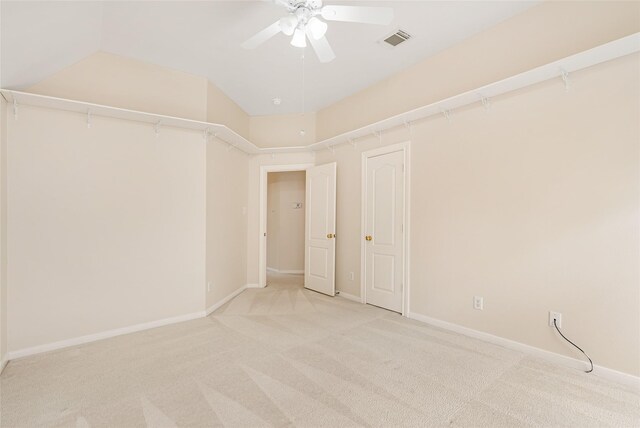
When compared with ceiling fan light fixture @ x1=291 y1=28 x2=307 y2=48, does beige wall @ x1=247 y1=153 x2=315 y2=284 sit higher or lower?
lower

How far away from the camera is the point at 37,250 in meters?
2.59

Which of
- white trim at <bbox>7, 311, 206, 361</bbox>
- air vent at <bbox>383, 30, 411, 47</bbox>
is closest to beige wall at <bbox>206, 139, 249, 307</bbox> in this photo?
white trim at <bbox>7, 311, 206, 361</bbox>

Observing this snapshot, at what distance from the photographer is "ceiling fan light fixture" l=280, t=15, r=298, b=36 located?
2115mm

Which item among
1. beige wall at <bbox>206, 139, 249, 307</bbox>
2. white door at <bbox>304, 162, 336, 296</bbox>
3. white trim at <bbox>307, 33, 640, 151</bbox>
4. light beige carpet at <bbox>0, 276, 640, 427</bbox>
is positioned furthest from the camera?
white door at <bbox>304, 162, 336, 296</bbox>

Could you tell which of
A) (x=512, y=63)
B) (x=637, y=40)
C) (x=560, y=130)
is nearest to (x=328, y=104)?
(x=512, y=63)

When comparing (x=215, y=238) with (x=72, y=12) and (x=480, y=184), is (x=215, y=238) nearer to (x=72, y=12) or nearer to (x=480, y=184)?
(x=72, y=12)

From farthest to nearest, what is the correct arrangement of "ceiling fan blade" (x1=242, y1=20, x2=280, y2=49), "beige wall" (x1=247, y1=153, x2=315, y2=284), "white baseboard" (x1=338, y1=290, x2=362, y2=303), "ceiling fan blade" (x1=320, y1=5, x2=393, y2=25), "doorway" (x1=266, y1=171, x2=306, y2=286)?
"doorway" (x1=266, y1=171, x2=306, y2=286)
"beige wall" (x1=247, y1=153, x2=315, y2=284)
"white baseboard" (x1=338, y1=290, x2=362, y2=303)
"ceiling fan blade" (x1=242, y1=20, x2=280, y2=49)
"ceiling fan blade" (x1=320, y1=5, x2=393, y2=25)

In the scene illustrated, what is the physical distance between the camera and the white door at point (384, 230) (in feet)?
11.9

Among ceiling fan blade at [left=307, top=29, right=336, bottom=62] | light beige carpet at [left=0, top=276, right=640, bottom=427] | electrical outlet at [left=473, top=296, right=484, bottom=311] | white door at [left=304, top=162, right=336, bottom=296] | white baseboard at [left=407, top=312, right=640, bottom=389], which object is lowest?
light beige carpet at [left=0, top=276, right=640, bottom=427]

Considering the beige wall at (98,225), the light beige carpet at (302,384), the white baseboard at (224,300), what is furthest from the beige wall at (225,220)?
the light beige carpet at (302,384)

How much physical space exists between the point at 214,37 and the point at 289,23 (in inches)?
46.8

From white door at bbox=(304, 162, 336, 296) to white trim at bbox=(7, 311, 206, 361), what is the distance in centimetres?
186

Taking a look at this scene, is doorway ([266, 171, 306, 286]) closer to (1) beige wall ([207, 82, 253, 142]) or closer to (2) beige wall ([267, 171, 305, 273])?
(2) beige wall ([267, 171, 305, 273])

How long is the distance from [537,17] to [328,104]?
2808 millimetres
